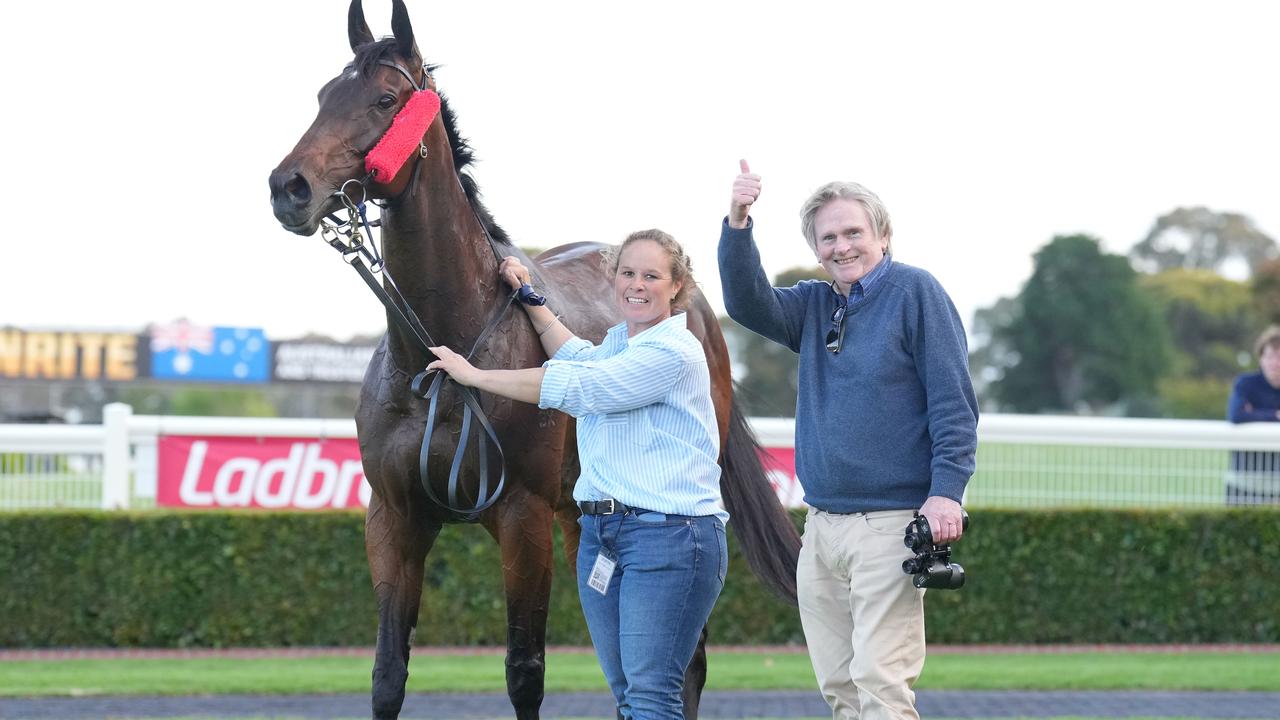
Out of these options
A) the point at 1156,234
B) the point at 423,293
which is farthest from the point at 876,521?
the point at 1156,234

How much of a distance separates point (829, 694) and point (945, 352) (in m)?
0.88

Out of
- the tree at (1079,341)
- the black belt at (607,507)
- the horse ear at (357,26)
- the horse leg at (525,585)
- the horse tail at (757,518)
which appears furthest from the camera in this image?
the tree at (1079,341)

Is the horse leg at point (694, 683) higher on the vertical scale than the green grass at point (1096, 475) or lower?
lower

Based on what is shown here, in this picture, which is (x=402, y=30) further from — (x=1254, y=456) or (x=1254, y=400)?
(x=1254, y=456)

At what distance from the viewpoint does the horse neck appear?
11.7ft

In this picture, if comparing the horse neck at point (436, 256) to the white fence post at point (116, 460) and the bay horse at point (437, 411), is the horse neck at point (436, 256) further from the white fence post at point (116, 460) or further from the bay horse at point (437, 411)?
the white fence post at point (116, 460)

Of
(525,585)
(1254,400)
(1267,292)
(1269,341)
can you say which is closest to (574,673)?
(525,585)

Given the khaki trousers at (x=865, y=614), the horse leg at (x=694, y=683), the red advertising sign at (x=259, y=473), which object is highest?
the khaki trousers at (x=865, y=614)

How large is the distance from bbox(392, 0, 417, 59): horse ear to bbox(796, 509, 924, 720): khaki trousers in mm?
1563

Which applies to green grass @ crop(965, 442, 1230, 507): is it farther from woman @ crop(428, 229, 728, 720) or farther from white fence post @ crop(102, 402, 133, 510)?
woman @ crop(428, 229, 728, 720)

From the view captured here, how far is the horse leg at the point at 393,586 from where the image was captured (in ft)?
11.8

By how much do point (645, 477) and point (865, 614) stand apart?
0.59 meters

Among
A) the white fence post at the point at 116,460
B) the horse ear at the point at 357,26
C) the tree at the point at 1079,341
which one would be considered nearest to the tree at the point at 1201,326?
the tree at the point at 1079,341

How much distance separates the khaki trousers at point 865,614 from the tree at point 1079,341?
5797cm
